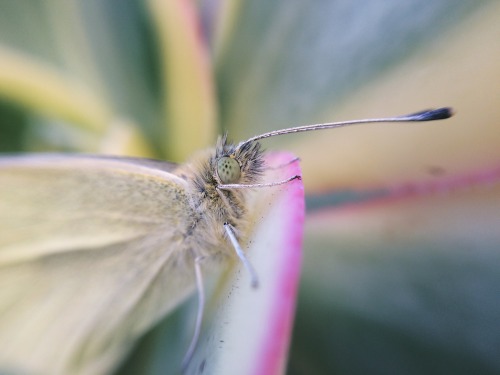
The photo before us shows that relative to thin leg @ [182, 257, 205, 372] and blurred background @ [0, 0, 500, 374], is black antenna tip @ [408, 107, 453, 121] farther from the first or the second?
thin leg @ [182, 257, 205, 372]

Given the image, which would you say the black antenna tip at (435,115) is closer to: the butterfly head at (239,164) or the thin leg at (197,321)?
the butterfly head at (239,164)

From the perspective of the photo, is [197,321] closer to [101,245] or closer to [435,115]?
[101,245]

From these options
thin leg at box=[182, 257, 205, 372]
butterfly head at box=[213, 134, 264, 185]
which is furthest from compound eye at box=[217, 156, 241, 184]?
thin leg at box=[182, 257, 205, 372]

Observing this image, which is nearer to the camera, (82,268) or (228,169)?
(228,169)

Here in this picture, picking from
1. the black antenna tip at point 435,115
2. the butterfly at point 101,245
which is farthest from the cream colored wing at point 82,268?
the black antenna tip at point 435,115

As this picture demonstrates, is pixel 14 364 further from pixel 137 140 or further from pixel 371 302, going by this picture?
pixel 371 302

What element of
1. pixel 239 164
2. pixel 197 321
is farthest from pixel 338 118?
pixel 197 321

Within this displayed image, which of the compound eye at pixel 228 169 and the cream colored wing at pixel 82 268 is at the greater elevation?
the compound eye at pixel 228 169
